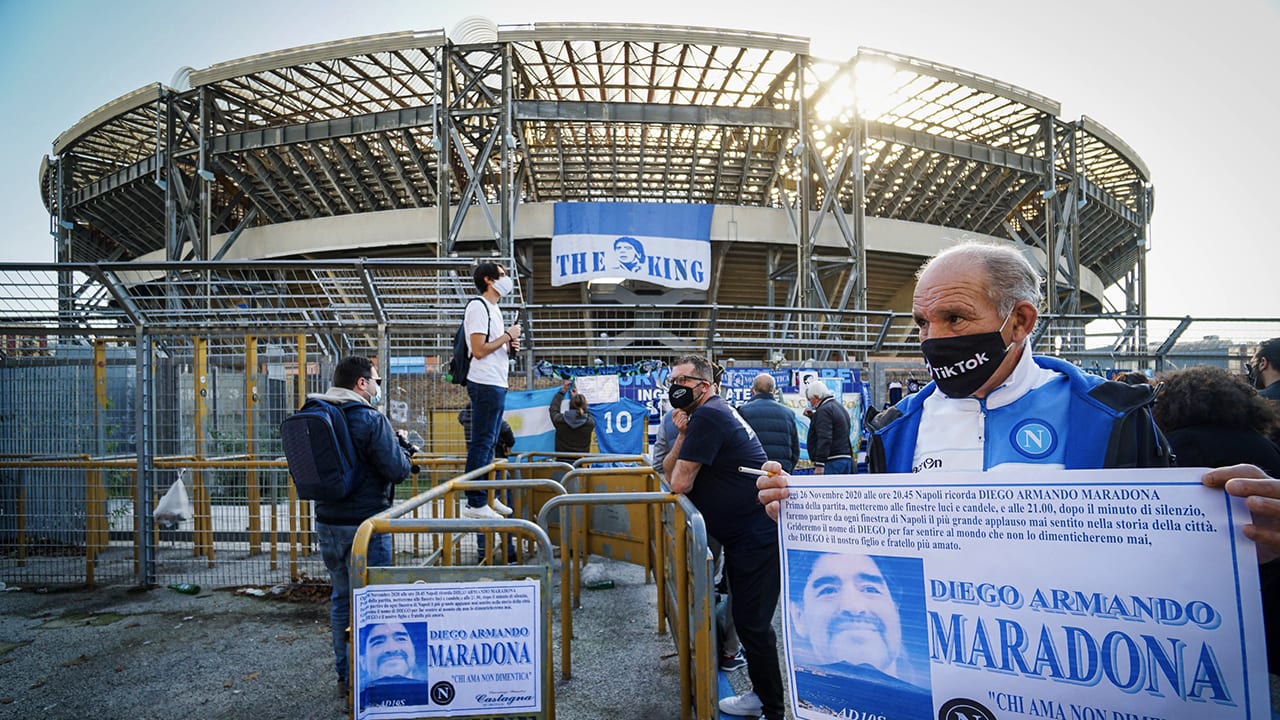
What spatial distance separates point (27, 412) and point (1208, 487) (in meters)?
8.80

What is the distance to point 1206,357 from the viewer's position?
9891mm

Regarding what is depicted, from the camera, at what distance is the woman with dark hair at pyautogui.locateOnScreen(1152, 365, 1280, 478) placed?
256 cm

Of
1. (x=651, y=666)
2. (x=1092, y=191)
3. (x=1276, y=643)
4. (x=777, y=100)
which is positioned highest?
(x=777, y=100)

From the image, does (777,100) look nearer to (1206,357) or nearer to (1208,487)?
(1206,357)

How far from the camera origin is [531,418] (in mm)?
7598

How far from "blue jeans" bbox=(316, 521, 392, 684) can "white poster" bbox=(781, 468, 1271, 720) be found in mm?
2884

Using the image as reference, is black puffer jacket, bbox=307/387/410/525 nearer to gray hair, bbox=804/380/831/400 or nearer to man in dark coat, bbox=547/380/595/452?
man in dark coat, bbox=547/380/595/452

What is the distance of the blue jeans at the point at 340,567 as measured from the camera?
370 centimetres

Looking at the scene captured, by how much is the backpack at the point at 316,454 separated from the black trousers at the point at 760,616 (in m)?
2.27

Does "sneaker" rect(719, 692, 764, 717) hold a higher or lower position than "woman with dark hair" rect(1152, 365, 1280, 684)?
lower

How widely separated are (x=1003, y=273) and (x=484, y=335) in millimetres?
3684

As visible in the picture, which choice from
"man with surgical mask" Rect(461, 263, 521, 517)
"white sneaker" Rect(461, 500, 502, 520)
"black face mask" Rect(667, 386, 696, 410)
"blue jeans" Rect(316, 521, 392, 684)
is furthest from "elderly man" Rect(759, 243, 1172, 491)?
"man with surgical mask" Rect(461, 263, 521, 517)

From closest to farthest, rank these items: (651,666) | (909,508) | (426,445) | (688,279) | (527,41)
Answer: (909,508) → (651,666) → (426,445) → (527,41) → (688,279)

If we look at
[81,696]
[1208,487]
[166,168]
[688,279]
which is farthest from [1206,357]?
[166,168]
